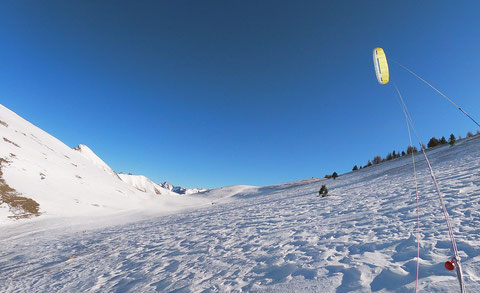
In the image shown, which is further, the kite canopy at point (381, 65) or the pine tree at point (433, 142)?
the pine tree at point (433, 142)

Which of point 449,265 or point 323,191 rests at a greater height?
point 323,191

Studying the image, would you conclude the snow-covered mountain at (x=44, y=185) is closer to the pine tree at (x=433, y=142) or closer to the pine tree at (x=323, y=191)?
the pine tree at (x=323, y=191)

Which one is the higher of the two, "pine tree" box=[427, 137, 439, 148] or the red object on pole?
"pine tree" box=[427, 137, 439, 148]

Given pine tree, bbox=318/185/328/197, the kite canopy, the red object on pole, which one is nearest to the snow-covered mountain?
pine tree, bbox=318/185/328/197

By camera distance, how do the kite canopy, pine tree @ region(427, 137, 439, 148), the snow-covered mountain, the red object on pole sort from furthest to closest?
pine tree @ region(427, 137, 439, 148) → the snow-covered mountain → the kite canopy → the red object on pole

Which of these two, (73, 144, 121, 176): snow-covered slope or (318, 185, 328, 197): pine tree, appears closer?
(318, 185, 328, 197): pine tree

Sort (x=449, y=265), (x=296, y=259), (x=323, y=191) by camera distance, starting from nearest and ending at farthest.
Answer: (x=449, y=265)
(x=296, y=259)
(x=323, y=191)

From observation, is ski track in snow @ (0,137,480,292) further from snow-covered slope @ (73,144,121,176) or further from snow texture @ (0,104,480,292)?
snow-covered slope @ (73,144,121,176)

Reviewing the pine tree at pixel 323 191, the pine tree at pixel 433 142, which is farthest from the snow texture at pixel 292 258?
the pine tree at pixel 433 142

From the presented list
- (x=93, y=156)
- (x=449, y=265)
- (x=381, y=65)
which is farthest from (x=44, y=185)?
(x=93, y=156)

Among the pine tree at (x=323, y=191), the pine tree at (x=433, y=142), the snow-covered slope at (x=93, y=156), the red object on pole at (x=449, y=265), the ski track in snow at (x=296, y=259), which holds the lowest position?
the ski track in snow at (x=296, y=259)

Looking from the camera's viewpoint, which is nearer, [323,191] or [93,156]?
[323,191]

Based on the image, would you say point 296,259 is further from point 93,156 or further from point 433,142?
point 93,156

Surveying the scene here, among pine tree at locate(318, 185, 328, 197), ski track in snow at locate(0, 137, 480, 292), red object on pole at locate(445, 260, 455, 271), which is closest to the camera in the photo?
red object on pole at locate(445, 260, 455, 271)
